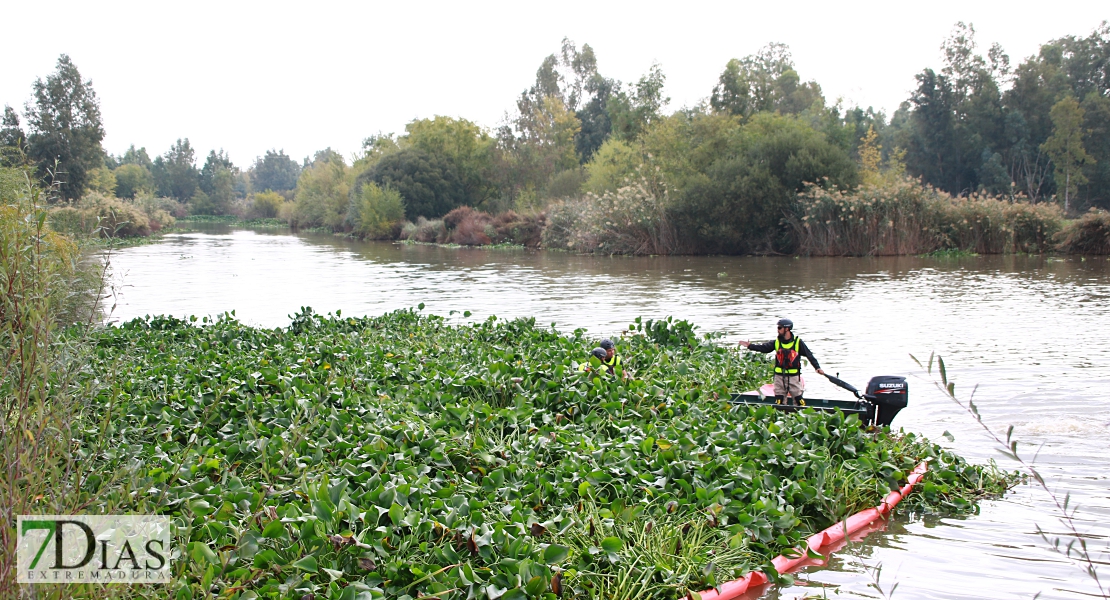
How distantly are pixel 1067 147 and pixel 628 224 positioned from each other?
34937 mm

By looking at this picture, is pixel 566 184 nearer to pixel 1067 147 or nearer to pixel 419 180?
pixel 419 180

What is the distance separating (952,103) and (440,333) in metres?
58.2

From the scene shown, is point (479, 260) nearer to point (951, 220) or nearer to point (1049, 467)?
point (951, 220)

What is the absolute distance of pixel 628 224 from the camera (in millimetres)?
38156

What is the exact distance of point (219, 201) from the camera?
132m

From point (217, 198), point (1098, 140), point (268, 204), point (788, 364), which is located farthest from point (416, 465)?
point (217, 198)

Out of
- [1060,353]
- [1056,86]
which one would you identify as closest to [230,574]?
[1060,353]

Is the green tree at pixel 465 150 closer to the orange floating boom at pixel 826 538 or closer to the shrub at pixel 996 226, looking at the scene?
the shrub at pixel 996 226

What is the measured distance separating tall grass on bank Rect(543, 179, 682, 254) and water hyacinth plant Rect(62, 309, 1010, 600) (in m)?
28.4

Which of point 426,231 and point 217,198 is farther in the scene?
point 217,198

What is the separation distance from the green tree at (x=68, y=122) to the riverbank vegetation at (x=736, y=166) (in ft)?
0.37

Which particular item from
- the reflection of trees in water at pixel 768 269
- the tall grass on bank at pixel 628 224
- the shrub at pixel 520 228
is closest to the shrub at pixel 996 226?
the reflection of trees in water at pixel 768 269

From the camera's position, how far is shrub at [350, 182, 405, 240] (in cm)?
6128

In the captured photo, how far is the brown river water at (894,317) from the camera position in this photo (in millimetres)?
5410
